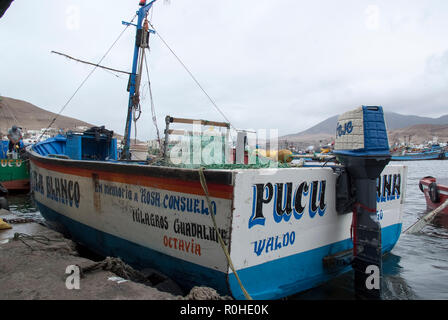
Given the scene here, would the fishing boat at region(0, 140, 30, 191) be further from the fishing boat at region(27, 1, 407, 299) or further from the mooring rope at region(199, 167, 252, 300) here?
the mooring rope at region(199, 167, 252, 300)

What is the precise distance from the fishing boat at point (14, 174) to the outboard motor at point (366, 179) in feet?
42.5

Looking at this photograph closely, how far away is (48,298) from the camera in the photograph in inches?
94.7

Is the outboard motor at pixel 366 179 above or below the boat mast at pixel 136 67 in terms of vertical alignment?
below

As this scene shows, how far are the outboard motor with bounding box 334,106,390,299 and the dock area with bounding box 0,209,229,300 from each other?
1.73 m

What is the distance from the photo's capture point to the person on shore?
13133mm

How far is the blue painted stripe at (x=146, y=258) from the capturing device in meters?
2.61

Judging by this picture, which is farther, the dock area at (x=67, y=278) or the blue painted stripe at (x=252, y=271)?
the blue painted stripe at (x=252, y=271)

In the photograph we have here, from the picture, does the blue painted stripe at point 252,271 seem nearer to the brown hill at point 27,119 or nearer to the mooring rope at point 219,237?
the mooring rope at point 219,237

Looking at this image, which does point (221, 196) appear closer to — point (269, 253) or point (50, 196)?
point (269, 253)

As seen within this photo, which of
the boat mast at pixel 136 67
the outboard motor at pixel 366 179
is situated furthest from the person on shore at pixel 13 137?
the outboard motor at pixel 366 179

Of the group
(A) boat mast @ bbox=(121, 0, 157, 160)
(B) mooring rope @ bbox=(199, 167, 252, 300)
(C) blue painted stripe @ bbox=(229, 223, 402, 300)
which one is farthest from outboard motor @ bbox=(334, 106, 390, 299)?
(A) boat mast @ bbox=(121, 0, 157, 160)

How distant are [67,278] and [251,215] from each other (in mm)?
1850
